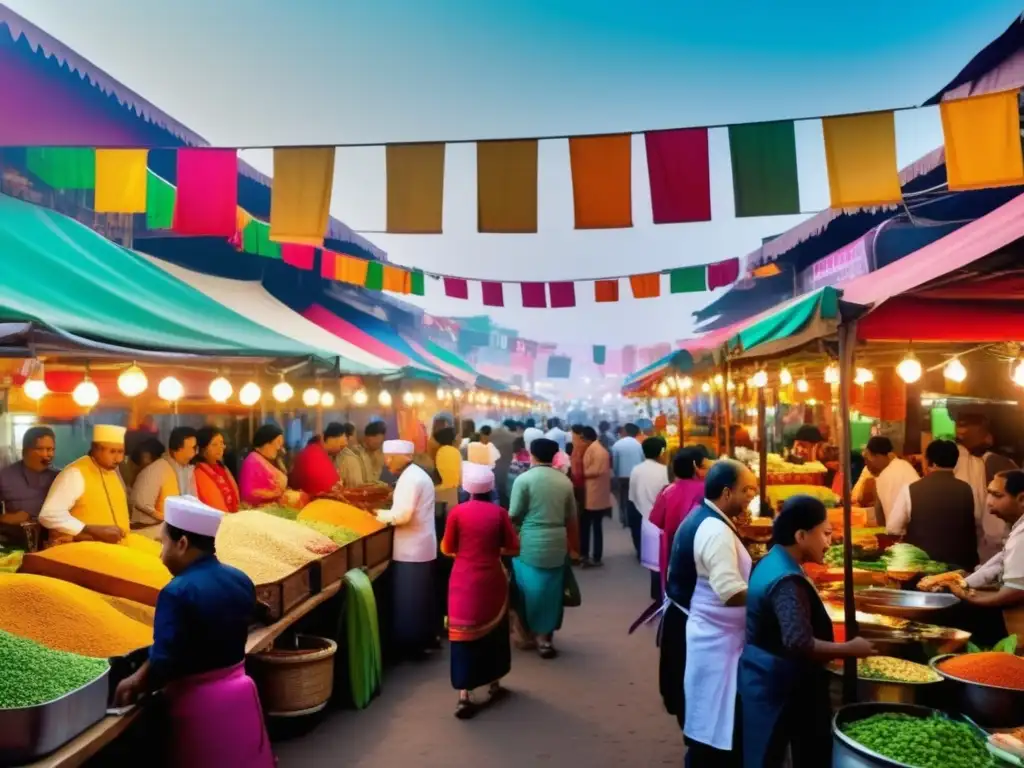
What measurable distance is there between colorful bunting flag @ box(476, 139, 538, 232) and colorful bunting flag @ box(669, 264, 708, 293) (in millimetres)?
6998

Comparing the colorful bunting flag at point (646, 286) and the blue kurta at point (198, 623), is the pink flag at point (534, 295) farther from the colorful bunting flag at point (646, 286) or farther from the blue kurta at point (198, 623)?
the blue kurta at point (198, 623)

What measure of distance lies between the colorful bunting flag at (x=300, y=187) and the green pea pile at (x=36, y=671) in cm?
402

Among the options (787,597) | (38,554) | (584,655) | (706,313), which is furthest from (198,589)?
(706,313)

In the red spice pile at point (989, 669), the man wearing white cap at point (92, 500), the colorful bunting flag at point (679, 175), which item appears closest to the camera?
the red spice pile at point (989, 669)

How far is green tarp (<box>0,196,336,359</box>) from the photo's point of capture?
5211mm

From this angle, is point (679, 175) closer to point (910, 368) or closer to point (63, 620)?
point (910, 368)

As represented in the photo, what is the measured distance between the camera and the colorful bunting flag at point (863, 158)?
566cm

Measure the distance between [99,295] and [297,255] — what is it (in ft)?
17.0

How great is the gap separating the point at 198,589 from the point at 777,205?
4898mm

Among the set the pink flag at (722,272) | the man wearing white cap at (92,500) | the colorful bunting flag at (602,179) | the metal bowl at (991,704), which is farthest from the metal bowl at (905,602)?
the pink flag at (722,272)

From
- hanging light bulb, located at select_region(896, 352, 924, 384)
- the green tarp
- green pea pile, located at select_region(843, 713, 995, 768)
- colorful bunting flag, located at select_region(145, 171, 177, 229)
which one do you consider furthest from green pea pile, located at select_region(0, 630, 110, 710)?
hanging light bulb, located at select_region(896, 352, 924, 384)

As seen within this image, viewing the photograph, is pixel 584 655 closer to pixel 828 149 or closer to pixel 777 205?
pixel 777 205

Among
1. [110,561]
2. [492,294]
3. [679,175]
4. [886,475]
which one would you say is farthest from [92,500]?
[492,294]

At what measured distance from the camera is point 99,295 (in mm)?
6121
